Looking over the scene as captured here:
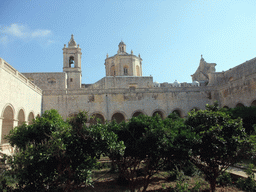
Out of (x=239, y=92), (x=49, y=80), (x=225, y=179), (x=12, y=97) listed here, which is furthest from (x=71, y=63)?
(x=225, y=179)

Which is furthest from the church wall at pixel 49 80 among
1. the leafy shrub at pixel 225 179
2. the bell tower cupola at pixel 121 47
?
the leafy shrub at pixel 225 179

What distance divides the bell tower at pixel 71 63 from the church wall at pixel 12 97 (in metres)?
10.4

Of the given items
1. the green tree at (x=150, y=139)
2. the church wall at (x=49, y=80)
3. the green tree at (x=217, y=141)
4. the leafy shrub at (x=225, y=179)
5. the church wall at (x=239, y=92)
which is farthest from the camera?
the church wall at (x=49, y=80)

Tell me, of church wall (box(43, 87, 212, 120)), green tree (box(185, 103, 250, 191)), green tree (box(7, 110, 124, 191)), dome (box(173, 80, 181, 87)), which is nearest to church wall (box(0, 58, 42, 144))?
church wall (box(43, 87, 212, 120))

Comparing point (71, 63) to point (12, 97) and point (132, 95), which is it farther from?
point (12, 97)

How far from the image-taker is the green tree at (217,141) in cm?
544

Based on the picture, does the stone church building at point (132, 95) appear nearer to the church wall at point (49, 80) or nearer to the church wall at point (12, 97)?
the church wall at point (49, 80)

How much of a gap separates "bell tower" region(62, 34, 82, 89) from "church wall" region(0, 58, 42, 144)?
34.0 ft

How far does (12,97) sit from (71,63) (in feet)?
54.1

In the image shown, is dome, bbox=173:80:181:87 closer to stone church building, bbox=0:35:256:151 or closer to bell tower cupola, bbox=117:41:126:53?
stone church building, bbox=0:35:256:151

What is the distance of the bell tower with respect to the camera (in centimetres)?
2722

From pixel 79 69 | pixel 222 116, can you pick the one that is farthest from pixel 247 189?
pixel 79 69

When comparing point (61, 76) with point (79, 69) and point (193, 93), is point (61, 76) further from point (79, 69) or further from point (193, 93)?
point (193, 93)

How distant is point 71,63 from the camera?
93.7ft
